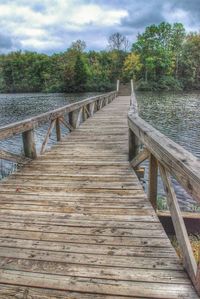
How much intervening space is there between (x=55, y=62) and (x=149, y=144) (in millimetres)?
60311

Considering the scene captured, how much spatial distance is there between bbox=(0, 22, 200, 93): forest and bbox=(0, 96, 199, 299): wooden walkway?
4374cm

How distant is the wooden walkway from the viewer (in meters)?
1.85

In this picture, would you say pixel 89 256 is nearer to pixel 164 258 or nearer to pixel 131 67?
pixel 164 258

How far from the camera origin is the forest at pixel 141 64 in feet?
156

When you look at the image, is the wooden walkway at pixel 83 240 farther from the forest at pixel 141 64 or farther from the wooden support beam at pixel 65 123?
the forest at pixel 141 64

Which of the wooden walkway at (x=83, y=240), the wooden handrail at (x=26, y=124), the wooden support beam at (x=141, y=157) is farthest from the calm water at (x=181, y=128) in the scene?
the wooden handrail at (x=26, y=124)

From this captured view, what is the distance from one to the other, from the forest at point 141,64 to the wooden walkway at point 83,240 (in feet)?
143

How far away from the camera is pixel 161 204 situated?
18.3 ft

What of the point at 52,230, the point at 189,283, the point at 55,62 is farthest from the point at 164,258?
the point at 55,62

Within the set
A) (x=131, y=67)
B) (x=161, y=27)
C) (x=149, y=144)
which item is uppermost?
(x=161, y=27)

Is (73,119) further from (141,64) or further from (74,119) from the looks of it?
(141,64)

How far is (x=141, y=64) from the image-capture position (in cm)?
4759

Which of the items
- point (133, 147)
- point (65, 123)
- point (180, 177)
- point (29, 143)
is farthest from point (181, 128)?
point (180, 177)

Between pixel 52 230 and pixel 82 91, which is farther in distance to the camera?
pixel 82 91
